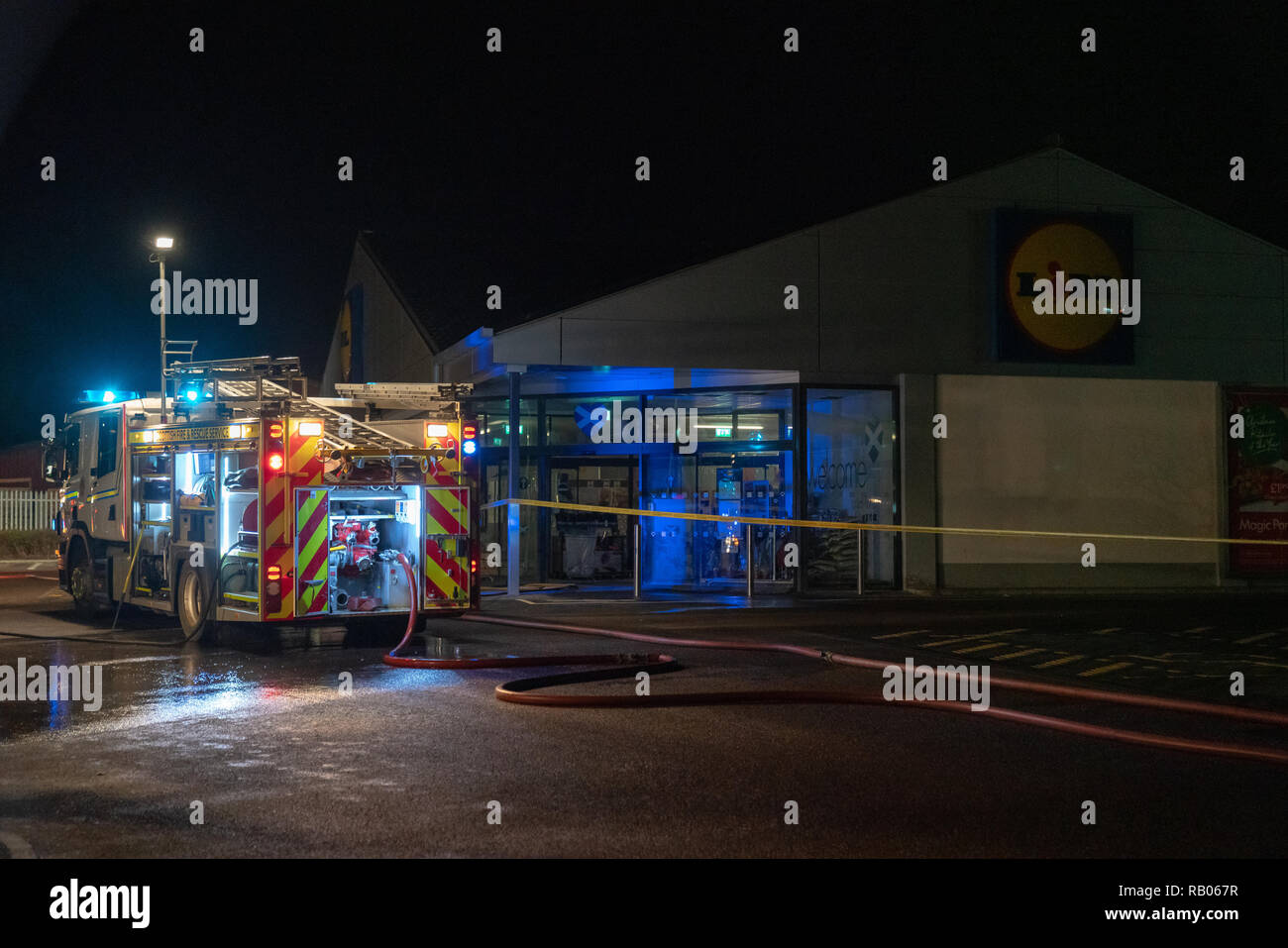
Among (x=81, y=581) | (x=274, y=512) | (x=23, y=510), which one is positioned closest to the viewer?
(x=274, y=512)

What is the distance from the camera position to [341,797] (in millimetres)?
7059

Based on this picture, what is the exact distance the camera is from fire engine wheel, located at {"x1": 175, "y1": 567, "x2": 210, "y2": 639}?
551 inches

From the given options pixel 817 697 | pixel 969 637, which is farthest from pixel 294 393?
pixel 969 637

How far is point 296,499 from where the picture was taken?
43.2 feet

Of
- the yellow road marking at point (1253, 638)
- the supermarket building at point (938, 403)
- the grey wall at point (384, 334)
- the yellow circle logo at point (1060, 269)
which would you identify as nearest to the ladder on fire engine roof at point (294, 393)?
the supermarket building at point (938, 403)

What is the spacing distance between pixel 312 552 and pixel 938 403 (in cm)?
1302

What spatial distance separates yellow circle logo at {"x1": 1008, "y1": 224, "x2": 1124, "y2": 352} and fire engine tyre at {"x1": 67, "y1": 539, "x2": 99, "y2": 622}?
15.8 meters

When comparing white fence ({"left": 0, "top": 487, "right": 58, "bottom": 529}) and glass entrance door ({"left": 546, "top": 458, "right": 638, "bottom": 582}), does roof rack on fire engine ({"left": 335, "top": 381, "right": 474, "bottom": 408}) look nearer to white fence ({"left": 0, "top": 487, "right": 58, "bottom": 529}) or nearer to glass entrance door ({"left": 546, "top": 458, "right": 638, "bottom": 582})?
glass entrance door ({"left": 546, "top": 458, "right": 638, "bottom": 582})

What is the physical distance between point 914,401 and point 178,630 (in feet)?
42.4

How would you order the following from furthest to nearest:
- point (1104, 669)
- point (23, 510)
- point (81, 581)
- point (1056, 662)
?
point (23, 510), point (81, 581), point (1056, 662), point (1104, 669)

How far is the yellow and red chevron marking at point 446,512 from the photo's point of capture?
1392cm

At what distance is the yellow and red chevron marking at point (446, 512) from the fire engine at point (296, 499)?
0.01 meters

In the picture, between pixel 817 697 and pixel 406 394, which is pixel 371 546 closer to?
pixel 406 394

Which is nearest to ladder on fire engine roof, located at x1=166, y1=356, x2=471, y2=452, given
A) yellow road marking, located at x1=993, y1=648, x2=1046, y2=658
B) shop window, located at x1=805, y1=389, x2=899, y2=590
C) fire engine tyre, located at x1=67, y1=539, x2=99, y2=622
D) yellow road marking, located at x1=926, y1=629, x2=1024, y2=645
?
fire engine tyre, located at x1=67, y1=539, x2=99, y2=622
